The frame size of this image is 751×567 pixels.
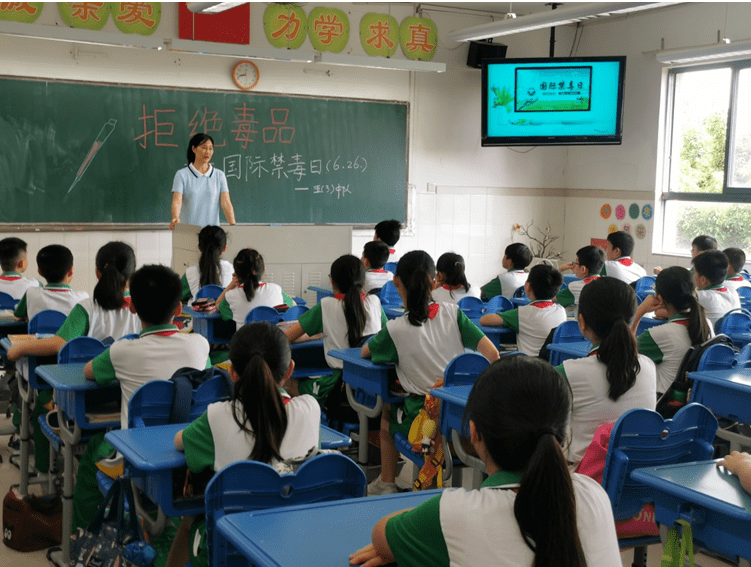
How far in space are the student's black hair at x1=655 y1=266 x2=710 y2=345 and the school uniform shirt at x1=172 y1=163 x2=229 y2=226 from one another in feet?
13.6

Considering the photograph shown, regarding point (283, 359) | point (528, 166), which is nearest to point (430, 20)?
point (528, 166)

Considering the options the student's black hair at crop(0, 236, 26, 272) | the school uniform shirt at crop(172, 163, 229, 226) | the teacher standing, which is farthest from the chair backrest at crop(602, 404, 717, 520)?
the school uniform shirt at crop(172, 163, 229, 226)

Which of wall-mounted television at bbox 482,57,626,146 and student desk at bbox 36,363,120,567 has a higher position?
wall-mounted television at bbox 482,57,626,146

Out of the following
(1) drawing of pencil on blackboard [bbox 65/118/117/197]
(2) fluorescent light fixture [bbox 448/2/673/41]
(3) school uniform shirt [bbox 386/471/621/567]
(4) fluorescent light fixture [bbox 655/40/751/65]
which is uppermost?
(2) fluorescent light fixture [bbox 448/2/673/41]

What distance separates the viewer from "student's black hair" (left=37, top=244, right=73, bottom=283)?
4.00 meters

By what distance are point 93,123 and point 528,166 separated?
4.72 m

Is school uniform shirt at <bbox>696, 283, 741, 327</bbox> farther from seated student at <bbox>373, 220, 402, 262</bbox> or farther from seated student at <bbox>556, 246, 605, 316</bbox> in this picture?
seated student at <bbox>373, 220, 402, 262</bbox>

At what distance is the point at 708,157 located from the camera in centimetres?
810

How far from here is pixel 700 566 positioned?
3.21 metres

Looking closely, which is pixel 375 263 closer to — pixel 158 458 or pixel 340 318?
pixel 340 318

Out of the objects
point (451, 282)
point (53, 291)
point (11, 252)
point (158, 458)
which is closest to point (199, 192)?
point (11, 252)

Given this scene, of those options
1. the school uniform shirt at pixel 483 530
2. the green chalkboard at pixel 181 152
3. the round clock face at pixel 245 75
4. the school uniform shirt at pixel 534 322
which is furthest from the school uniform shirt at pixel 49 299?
the round clock face at pixel 245 75

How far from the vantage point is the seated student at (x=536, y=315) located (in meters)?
4.43

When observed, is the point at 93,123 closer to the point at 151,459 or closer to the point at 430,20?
the point at 430,20
